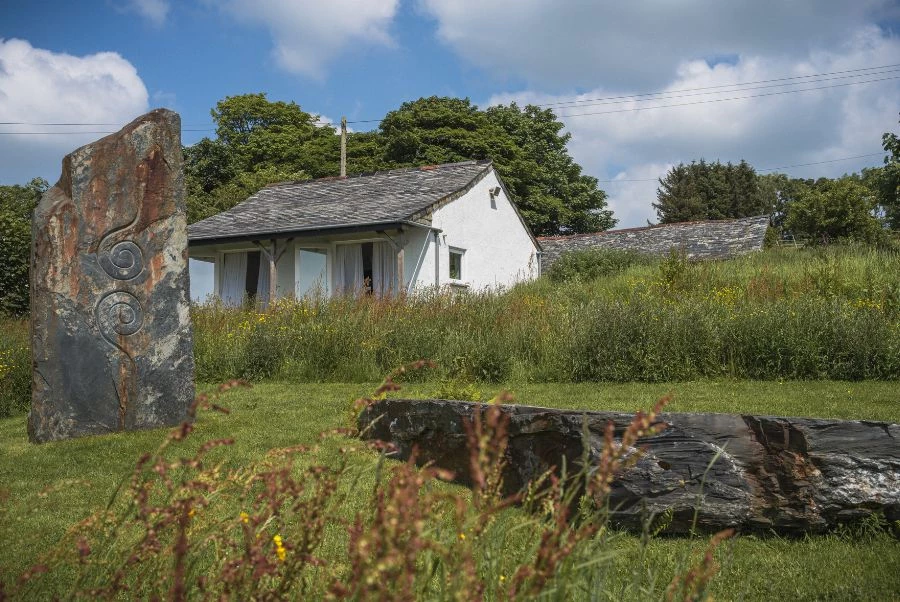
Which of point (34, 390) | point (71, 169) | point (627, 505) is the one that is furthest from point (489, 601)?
point (71, 169)

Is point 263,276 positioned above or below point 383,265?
below

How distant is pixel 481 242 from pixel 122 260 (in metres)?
17.7

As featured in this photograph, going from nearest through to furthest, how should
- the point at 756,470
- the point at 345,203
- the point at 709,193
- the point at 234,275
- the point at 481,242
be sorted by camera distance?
the point at 756,470
the point at 345,203
the point at 234,275
the point at 481,242
the point at 709,193

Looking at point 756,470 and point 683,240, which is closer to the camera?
point 756,470

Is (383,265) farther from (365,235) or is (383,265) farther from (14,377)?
(14,377)

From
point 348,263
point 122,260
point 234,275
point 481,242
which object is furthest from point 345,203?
point 122,260

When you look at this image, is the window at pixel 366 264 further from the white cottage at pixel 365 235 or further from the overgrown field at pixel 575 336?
the overgrown field at pixel 575 336

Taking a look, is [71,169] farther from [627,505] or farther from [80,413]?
[627,505]

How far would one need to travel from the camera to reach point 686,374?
10.1m

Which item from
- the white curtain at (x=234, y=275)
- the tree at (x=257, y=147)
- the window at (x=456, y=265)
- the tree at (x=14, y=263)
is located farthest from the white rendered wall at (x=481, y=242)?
the tree at (x=257, y=147)

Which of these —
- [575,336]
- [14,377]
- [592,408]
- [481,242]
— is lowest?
[592,408]

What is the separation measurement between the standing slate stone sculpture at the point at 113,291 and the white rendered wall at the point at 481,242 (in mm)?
13942

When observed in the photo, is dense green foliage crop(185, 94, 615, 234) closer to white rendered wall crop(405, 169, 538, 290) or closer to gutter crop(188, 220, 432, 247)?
white rendered wall crop(405, 169, 538, 290)

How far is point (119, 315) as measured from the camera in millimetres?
8047
